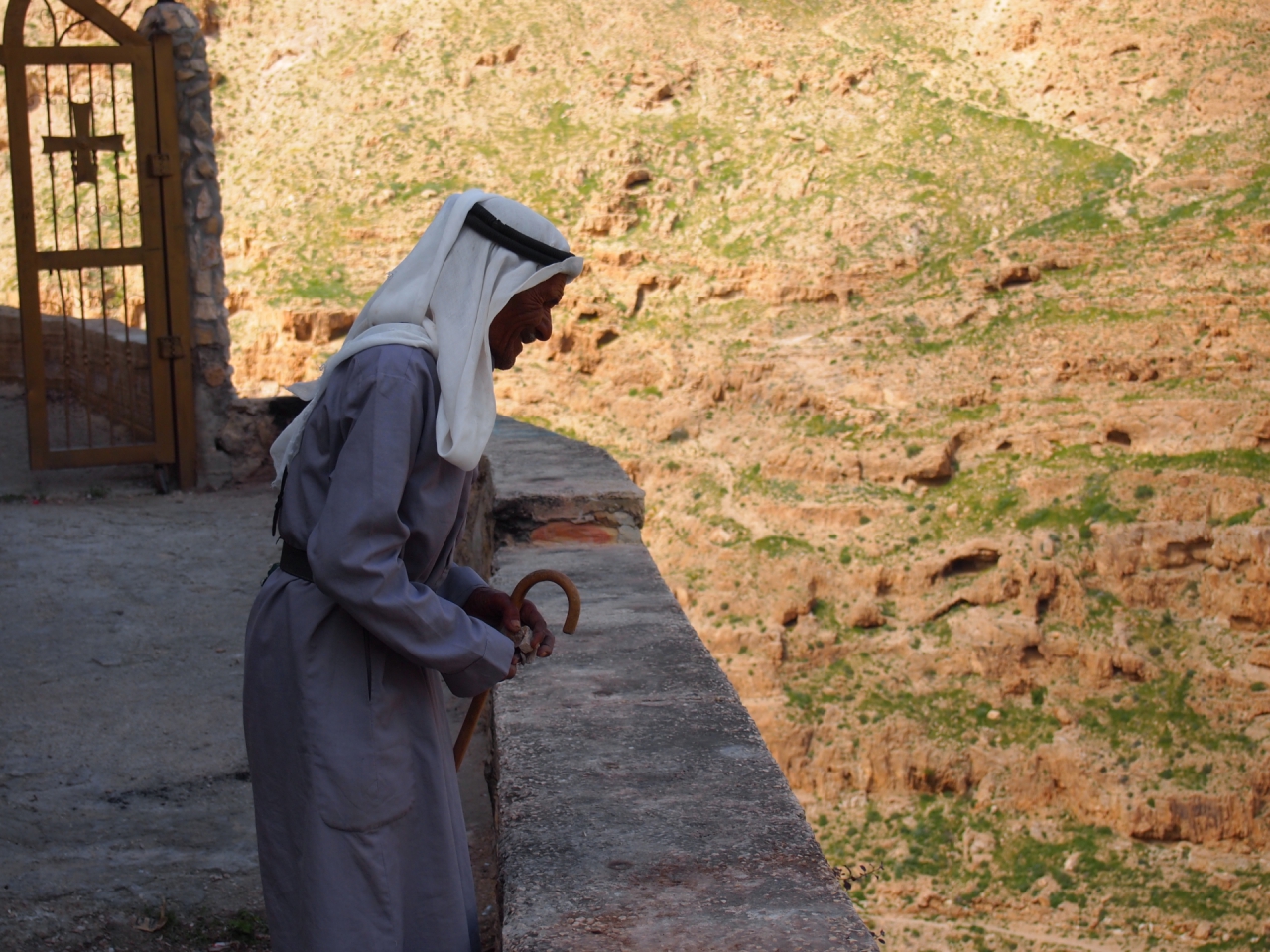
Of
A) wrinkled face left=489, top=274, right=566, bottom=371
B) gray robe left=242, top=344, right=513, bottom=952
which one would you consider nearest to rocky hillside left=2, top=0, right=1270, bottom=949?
gray robe left=242, top=344, right=513, bottom=952

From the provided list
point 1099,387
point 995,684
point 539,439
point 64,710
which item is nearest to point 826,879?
point 64,710

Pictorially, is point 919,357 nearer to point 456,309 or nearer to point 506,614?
point 506,614

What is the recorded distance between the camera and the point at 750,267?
936 inches

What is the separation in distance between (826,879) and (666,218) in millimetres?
24254

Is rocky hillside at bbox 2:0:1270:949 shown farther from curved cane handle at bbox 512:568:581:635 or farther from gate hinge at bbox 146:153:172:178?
curved cane handle at bbox 512:568:581:635

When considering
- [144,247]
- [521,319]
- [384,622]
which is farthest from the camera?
[144,247]

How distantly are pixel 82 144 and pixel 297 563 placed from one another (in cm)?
547

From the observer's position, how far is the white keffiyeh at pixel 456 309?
1810 millimetres

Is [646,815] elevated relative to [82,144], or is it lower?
lower

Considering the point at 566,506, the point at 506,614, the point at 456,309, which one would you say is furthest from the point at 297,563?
the point at 566,506

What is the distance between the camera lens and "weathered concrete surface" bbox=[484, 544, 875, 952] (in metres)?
1.75

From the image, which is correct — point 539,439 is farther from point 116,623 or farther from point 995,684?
point 995,684

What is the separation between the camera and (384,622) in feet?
5.72

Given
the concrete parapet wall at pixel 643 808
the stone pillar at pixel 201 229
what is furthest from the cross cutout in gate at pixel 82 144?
the concrete parapet wall at pixel 643 808
